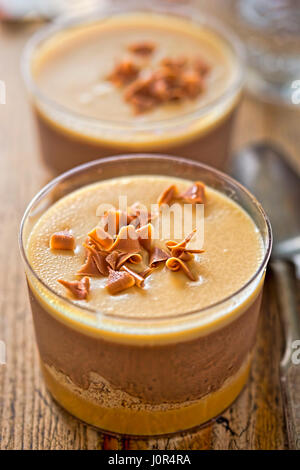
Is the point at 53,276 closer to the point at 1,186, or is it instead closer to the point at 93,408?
the point at 93,408

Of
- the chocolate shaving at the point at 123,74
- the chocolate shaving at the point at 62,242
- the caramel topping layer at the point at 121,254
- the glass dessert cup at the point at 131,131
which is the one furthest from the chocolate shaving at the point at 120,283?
the chocolate shaving at the point at 123,74

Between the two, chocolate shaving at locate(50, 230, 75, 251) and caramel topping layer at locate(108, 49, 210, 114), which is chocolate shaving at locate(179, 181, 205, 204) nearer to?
chocolate shaving at locate(50, 230, 75, 251)

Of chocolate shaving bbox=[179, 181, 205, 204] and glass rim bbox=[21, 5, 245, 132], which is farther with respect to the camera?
glass rim bbox=[21, 5, 245, 132]

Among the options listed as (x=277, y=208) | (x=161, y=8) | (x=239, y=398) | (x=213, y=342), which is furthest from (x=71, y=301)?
(x=161, y=8)

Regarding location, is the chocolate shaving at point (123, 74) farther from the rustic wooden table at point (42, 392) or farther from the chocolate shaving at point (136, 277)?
the chocolate shaving at point (136, 277)

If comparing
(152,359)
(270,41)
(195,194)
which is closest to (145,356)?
(152,359)

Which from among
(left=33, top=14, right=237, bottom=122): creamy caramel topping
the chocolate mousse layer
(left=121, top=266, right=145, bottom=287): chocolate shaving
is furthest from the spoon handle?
(left=33, top=14, right=237, bottom=122): creamy caramel topping

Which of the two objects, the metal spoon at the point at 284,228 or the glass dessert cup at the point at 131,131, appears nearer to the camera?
the metal spoon at the point at 284,228
